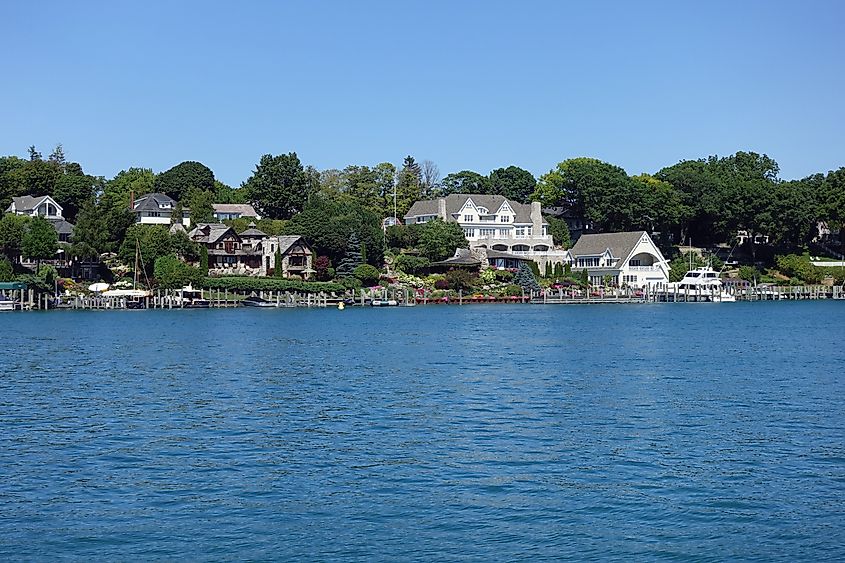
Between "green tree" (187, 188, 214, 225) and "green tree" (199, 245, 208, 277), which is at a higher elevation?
"green tree" (187, 188, 214, 225)

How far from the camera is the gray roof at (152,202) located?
340ft

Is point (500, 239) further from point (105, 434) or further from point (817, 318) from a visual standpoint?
point (105, 434)

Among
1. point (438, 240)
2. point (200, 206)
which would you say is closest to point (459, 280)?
point (438, 240)

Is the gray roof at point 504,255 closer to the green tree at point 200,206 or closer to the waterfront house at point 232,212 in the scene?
the waterfront house at point 232,212

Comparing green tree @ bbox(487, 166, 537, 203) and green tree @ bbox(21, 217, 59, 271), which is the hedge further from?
green tree @ bbox(487, 166, 537, 203)

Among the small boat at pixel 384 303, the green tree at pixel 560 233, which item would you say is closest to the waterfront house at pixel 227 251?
the small boat at pixel 384 303

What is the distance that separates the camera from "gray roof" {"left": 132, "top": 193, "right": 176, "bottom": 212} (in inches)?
4075

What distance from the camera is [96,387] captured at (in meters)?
31.4

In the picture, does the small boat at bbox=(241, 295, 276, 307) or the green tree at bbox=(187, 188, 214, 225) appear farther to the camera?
the green tree at bbox=(187, 188, 214, 225)

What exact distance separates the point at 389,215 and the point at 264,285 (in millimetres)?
35642

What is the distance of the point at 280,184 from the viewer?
106 m

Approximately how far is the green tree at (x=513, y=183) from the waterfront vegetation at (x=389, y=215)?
0.17 metres

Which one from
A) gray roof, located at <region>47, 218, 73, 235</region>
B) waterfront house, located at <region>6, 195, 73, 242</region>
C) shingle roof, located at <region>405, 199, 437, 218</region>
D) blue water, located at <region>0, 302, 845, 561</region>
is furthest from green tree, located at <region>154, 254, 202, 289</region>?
blue water, located at <region>0, 302, 845, 561</region>

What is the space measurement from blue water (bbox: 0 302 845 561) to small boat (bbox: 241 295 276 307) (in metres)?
38.4
